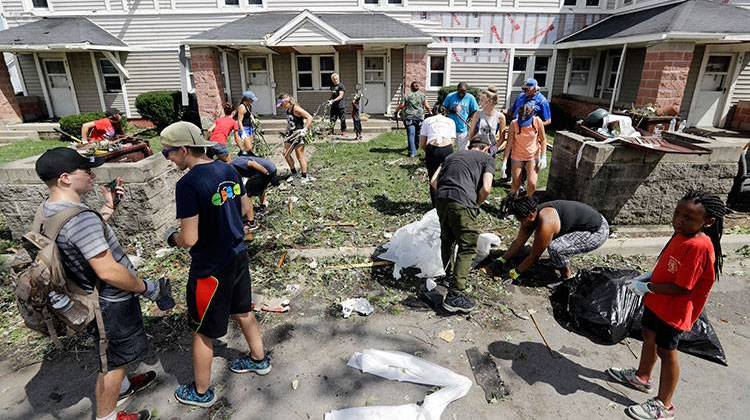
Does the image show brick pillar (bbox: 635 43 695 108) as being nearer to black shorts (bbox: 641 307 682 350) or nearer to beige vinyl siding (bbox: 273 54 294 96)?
black shorts (bbox: 641 307 682 350)

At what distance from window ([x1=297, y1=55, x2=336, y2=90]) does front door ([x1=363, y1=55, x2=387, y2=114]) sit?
134cm

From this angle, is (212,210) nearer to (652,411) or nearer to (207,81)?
(652,411)

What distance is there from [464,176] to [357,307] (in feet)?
5.26

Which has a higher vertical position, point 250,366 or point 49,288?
point 49,288

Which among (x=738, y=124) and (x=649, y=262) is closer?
(x=649, y=262)

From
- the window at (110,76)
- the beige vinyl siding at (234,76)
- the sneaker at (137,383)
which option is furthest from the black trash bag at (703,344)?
the window at (110,76)

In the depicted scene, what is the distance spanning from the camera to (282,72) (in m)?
15.2

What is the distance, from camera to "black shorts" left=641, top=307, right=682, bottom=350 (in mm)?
2469

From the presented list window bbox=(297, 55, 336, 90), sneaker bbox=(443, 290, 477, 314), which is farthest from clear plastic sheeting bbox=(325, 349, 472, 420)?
window bbox=(297, 55, 336, 90)

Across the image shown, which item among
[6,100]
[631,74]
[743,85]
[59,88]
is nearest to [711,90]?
[743,85]

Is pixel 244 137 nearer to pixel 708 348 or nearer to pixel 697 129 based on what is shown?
pixel 708 348

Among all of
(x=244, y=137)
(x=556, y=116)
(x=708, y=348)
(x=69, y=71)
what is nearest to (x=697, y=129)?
(x=556, y=116)

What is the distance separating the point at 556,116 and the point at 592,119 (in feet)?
32.8

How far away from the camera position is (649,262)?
4742 mm
